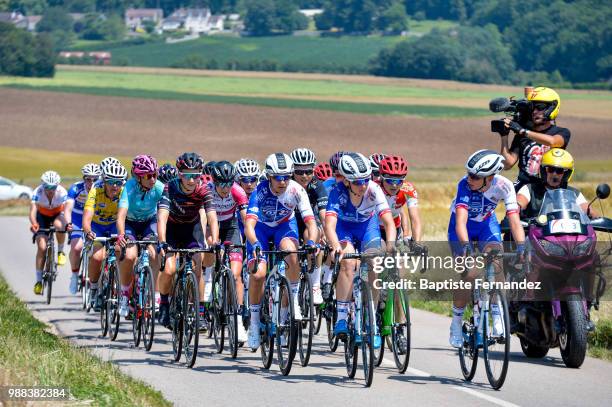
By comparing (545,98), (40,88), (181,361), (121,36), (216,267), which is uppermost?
(121,36)

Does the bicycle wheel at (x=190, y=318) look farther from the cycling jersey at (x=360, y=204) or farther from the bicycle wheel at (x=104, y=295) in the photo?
the bicycle wheel at (x=104, y=295)

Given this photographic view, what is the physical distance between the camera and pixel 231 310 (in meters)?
12.5

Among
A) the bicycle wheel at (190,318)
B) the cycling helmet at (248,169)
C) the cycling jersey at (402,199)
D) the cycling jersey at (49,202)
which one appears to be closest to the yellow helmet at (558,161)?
the cycling jersey at (402,199)

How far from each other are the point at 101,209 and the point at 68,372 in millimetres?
6171

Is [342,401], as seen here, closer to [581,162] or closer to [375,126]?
[581,162]

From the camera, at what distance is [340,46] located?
508 ft

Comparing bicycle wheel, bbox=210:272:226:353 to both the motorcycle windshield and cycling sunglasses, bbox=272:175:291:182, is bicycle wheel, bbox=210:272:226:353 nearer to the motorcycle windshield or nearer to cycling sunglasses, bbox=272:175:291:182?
cycling sunglasses, bbox=272:175:291:182

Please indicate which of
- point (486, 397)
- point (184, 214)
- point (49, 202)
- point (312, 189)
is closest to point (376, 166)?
point (312, 189)

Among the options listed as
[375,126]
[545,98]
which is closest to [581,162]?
[375,126]

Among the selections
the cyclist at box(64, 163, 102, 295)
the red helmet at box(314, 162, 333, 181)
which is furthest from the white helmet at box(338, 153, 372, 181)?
the cyclist at box(64, 163, 102, 295)

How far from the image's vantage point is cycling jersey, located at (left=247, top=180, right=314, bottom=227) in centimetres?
1222

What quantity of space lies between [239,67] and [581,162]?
265 feet

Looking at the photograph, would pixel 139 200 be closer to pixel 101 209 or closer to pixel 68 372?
pixel 101 209

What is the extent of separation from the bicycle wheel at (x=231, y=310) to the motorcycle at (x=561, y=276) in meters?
2.71
